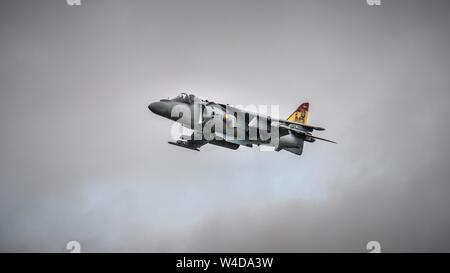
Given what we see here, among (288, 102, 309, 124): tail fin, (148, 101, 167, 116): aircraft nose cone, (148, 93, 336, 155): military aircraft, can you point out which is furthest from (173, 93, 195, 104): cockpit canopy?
(288, 102, 309, 124): tail fin

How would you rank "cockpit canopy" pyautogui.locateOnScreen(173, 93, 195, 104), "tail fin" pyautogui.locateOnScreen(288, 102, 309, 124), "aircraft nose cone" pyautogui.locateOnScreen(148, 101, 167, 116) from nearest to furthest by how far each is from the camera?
1. "aircraft nose cone" pyautogui.locateOnScreen(148, 101, 167, 116)
2. "cockpit canopy" pyautogui.locateOnScreen(173, 93, 195, 104)
3. "tail fin" pyautogui.locateOnScreen(288, 102, 309, 124)

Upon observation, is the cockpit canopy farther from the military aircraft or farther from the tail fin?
the tail fin

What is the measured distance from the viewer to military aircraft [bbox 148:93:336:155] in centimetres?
4028

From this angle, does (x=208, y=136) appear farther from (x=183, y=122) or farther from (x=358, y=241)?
(x=358, y=241)

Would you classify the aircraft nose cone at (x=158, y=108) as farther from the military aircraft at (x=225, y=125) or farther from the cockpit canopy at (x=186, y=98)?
the cockpit canopy at (x=186, y=98)

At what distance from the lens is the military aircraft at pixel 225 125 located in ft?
132

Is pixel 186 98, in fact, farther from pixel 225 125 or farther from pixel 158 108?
pixel 225 125

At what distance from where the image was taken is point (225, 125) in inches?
1614

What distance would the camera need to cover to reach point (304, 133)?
142 ft

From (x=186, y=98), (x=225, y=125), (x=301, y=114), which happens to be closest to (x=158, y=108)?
(x=186, y=98)
